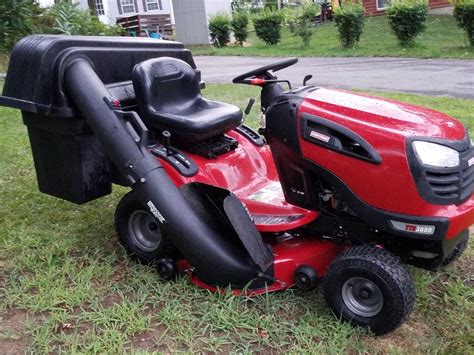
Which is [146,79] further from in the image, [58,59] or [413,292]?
[413,292]

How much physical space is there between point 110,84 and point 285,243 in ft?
4.76

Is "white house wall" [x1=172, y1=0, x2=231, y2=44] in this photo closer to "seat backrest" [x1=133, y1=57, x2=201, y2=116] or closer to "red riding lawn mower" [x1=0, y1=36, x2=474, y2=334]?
"red riding lawn mower" [x1=0, y1=36, x2=474, y2=334]

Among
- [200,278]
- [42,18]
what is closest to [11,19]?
[42,18]

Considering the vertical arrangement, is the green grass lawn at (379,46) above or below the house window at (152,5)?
below

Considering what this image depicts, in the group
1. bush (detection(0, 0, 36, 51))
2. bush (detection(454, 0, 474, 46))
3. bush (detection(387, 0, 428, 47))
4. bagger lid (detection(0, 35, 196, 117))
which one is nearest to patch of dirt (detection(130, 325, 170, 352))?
bagger lid (detection(0, 35, 196, 117))

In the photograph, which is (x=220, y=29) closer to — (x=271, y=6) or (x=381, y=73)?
(x=271, y=6)

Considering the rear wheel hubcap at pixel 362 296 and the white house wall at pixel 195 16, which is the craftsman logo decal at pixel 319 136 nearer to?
the rear wheel hubcap at pixel 362 296

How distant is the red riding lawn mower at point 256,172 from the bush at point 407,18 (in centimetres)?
1334

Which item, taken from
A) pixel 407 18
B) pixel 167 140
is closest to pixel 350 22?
pixel 407 18

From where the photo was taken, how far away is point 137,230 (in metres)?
3.23

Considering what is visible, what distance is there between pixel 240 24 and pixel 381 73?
11182 mm

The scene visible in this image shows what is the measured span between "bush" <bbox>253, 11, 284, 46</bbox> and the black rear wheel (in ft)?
57.6

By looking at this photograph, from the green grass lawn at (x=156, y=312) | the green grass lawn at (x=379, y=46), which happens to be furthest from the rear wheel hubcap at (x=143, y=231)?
the green grass lawn at (x=379, y=46)

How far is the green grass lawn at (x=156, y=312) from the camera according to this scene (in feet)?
7.98
